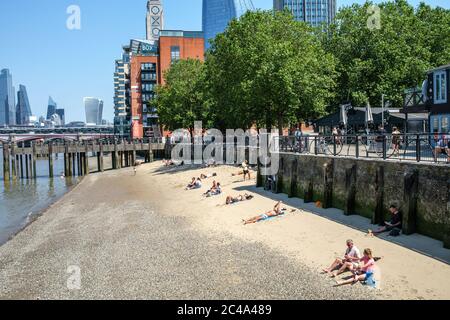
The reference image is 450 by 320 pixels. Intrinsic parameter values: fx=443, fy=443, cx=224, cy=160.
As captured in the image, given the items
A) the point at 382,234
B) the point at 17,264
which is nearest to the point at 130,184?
the point at 17,264

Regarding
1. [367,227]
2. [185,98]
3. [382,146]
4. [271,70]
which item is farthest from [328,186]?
[185,98]

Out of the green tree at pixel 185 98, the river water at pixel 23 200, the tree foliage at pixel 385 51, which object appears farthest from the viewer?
the green tree at pixel 185 98

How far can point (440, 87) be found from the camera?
89.2 feet

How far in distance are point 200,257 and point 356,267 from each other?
5835 millimetres

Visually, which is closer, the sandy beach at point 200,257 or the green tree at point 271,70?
the sandy beach at point 200,257

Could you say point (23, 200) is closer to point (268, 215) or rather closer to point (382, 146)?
point (268, 215)

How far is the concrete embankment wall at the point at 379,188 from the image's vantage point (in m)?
15.5

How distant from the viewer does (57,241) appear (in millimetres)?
21000

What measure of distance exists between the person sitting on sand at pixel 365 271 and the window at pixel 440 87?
57.7 feet

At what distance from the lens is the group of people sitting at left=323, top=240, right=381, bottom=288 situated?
12.8 meters

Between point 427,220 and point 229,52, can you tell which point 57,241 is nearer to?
point 427,220

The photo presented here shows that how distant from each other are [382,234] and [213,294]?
7.30 meters

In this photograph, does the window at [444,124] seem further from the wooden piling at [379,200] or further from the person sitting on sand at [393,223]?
the person sitting on sand at [393,223]
